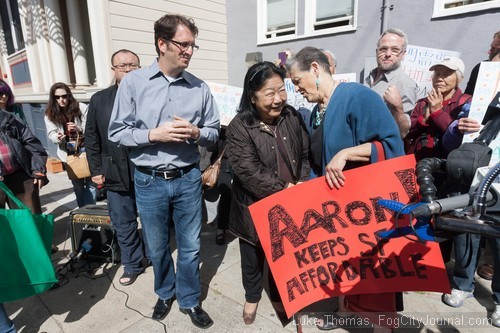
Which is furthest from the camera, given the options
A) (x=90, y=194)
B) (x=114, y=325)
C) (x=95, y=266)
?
(x=90, y=194)

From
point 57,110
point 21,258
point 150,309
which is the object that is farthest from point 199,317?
point 57,110

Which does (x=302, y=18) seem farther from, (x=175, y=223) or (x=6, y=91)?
(x=175, y=223)

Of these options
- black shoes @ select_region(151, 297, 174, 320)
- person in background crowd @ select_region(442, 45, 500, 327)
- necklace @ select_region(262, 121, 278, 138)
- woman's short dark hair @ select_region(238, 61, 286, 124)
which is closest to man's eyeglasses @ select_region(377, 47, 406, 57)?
person in background crowd @ select_region(442, 45, 500, 327)

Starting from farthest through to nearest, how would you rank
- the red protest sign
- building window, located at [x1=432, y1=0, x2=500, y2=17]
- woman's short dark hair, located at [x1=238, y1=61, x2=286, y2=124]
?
building window, located at [x1=432, y1=0, x2=500, y2=17] → woman's short dark hair, located at [x1=238, y1=61, x2=286, y2=124] → the red protest sign

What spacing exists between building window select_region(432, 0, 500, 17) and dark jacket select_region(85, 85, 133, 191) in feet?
16.3

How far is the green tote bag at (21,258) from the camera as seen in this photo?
5.91 feet

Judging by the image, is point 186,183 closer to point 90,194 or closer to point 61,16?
point 90,194

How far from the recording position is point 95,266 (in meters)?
3.30

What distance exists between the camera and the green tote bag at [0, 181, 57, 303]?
→ 70.9 inches

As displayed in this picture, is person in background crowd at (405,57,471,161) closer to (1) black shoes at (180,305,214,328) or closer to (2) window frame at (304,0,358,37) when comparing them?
(1) black shoes at (180,305,214,328)

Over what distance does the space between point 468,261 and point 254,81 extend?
2338 mm

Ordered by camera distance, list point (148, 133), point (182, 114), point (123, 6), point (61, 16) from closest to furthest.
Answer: point (148, 133) → point (182, 114) → point (123, 6) → point (61, 16)

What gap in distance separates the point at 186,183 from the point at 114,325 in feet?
4.27

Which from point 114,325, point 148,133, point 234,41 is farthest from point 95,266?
point 234,41
